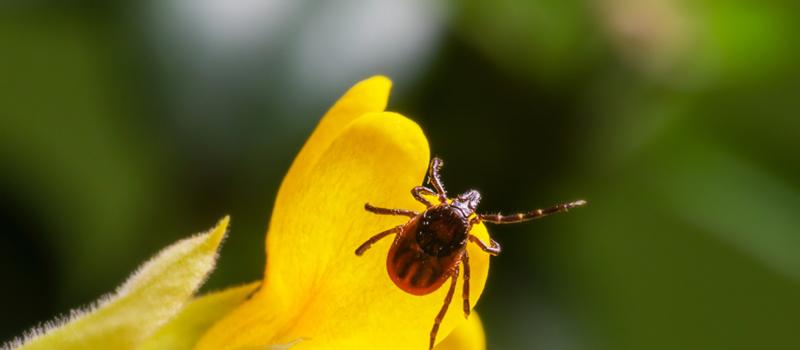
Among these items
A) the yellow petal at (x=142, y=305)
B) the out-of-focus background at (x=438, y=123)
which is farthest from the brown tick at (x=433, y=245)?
the out-of-focus background at (x=438, y=123)

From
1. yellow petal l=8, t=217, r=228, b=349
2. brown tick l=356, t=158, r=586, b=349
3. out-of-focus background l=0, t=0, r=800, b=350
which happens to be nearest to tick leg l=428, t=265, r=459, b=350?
brown tick l=356, t=158, r=586, b=349

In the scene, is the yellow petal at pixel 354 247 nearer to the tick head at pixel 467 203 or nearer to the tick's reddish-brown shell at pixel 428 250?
the tick's reddish-brown shell at pixel 428 250

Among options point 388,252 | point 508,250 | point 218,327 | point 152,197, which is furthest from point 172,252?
point 508,250

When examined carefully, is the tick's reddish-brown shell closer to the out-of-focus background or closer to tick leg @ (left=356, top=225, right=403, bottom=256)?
tick leg @ (left=356, top=225, right=403, bottom=256)

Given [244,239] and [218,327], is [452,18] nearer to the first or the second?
[244,239]

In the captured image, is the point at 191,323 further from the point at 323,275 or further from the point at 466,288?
the point at 466,288
